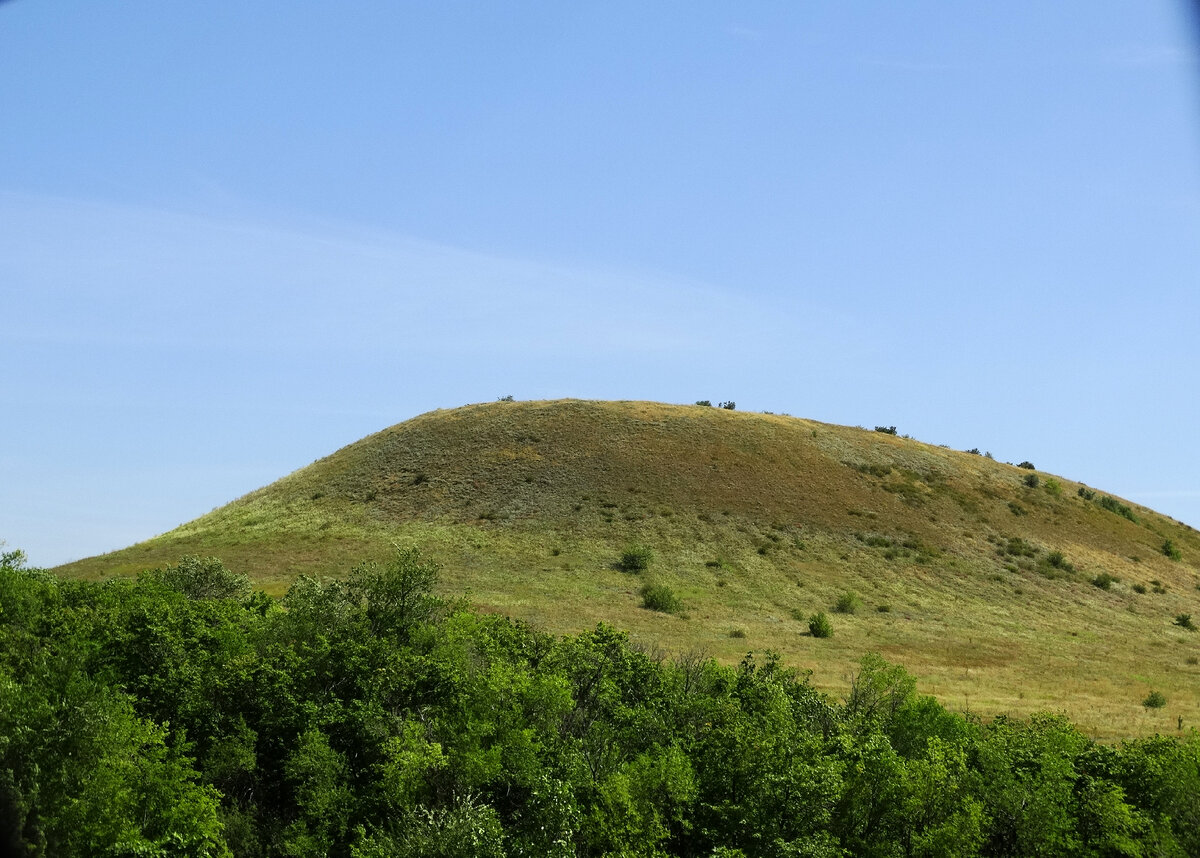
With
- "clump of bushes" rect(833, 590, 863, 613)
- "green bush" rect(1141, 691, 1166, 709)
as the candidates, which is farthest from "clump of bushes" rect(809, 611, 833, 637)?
"green bush" rect(1141, 691, 1166, 709)

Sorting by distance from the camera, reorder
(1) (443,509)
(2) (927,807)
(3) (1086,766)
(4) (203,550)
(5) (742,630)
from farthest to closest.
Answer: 1. (1) (443,509)
2. (4) (203,550)
3. (5) (742,630)
4. (3) (1086,766)
5. (2) (927,807)

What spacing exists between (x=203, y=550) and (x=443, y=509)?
2175 centimetres

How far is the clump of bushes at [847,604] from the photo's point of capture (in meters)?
76.6

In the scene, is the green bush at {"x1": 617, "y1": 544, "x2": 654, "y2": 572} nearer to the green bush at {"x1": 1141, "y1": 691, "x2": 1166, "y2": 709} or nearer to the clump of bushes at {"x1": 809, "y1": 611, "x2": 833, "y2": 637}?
the clump of bushes at {"x1": 809, "y1": 611, "x2": 833, "y2": 637}

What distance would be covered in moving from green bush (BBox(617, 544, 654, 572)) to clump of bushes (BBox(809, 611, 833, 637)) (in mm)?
16637

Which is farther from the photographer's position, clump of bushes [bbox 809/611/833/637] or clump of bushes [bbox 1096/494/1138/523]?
clump of bushes [bbox 1096/494/1138/523]

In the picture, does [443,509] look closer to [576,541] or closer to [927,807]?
[576,541]

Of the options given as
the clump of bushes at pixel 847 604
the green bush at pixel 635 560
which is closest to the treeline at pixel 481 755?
the clump of bushes at pixel 847 604

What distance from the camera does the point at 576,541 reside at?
87.2 metres

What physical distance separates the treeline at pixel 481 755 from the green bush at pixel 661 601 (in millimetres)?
28327

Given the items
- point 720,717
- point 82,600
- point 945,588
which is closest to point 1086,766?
point 720,717

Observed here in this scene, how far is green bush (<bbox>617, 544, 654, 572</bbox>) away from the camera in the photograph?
81.5 m

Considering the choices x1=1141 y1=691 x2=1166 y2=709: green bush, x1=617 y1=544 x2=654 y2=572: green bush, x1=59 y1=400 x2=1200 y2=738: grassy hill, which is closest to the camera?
x1=1141 y1=691 x2=1166 y2=709: green bush

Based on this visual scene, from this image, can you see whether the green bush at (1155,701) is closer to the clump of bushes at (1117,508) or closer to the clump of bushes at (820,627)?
the clump of bushes at (820,627)
